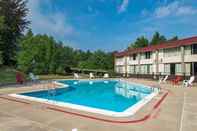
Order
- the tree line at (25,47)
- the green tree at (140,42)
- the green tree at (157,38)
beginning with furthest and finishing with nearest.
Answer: the green tree at (157,38)
the green tree at (140,42)
the tree line at (25,47)

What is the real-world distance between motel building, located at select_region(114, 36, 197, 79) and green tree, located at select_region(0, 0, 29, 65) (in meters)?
17.6

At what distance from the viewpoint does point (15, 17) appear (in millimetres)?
32094

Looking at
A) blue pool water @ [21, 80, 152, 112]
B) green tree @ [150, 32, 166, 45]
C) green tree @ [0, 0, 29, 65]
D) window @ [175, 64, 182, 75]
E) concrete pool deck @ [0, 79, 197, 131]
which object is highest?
green tree @ [150, 32, 166, 45]

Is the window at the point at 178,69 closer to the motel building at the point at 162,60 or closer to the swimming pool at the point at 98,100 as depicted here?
the motel building at the point at 162,60

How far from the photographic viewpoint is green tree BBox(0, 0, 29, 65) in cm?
3044

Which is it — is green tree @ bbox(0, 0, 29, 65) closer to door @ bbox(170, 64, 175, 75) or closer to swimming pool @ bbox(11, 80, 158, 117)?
swimming pool @ bbox(11, 80, 158, 117)

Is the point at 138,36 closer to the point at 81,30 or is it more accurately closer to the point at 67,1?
the point at 81,30

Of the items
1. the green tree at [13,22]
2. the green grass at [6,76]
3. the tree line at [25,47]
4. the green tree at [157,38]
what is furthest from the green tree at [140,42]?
the green grass at [6,76]

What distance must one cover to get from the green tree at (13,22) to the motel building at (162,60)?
17.6 m

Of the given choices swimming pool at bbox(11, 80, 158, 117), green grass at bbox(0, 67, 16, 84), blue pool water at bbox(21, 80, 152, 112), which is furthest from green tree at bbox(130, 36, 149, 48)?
swimming pool at bbox(11, 80, 158, 117)

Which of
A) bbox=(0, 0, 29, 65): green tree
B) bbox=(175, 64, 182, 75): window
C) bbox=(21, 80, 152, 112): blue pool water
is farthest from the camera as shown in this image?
bbox=(0, 0, 29, 65): green tree

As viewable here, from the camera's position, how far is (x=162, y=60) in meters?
29.8

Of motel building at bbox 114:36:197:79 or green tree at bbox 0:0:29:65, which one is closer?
motel building at bbox 114:36:197:79

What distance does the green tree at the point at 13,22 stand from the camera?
1198 inches
